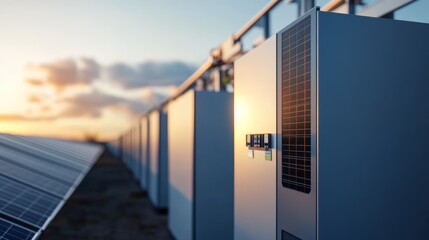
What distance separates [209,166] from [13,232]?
460 cm

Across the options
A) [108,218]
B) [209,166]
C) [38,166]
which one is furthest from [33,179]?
[108,218]

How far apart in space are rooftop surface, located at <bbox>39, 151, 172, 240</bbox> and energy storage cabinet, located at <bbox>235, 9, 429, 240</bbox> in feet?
25.7

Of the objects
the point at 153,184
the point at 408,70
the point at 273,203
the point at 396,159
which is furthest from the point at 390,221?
the point at 153,184

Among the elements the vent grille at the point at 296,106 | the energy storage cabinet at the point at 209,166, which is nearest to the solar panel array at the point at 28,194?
the energy storage cabinet at the point at 209,166

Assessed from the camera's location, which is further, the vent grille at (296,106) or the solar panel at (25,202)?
the solar panel at (25,202)

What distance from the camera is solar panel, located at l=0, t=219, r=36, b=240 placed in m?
4.55

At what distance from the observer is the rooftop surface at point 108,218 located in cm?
1154

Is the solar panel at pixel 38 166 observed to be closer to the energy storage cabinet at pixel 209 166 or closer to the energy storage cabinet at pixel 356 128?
the energy storage cabinet at pixel 209 166

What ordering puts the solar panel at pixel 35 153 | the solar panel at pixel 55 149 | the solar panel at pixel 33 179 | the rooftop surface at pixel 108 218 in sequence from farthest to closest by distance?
the solar panel at pixel 55 149, the rooftop surface at pixel 108 218, the solar panel at pixel 35 153, the solar panel at pixel 33 179

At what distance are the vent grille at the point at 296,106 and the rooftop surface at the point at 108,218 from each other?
7508mm

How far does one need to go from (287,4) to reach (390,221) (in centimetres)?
351

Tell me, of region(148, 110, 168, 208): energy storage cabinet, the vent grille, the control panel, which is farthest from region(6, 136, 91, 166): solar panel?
the vent grille

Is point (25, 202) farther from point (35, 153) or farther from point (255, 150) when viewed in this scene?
point (35, 153)

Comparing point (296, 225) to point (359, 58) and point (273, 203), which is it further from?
point (359, 58)
